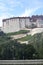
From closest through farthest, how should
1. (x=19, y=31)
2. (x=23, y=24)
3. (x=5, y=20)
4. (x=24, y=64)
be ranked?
(x=24, y=64) < (x=19, y=31) < (x=23, y=24) < (x=5, y=20)

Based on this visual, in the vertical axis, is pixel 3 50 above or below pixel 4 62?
below

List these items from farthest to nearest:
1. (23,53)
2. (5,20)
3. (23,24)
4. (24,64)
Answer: (5,20), (23,24), (23,53), (24,64)

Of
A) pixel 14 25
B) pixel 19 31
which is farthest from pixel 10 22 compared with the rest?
pixel 19 31

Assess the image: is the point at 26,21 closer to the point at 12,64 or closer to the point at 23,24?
the point at 23,24

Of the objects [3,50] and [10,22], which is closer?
[3,50]

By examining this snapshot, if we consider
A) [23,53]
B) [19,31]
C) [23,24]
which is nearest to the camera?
[23,53]

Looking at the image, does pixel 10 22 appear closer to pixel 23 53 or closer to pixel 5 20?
pixel 5 20

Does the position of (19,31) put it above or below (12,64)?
below

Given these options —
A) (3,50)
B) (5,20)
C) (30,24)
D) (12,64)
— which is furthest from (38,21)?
(12,64)

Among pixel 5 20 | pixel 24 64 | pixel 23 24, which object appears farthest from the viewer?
pixel 5 20
